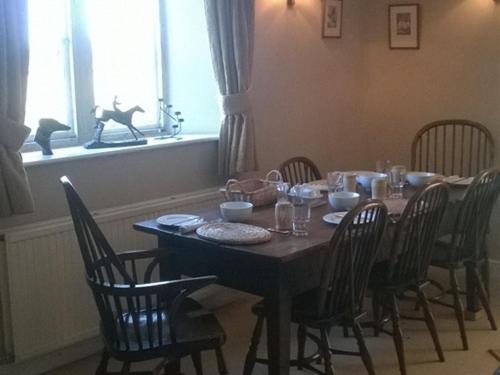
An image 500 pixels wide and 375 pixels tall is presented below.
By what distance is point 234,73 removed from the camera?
155 inches

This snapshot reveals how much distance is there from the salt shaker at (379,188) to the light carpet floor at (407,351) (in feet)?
2.63

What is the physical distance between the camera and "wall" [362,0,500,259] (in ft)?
15.2

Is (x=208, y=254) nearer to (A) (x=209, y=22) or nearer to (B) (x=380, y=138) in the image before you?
(A) (x=209, y=22)

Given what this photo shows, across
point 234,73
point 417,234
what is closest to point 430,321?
point 417,234

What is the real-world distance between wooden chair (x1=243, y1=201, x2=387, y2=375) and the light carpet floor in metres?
0.57

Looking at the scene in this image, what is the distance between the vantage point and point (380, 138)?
5230 millimetres

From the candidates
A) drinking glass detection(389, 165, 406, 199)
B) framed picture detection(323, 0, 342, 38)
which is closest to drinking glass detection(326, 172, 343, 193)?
drinking glass detection(389, 165, 406, 199)

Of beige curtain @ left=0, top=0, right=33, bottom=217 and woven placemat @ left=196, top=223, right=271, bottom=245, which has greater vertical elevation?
beige curtain @ left=0, top=0, right=33, bottom=217

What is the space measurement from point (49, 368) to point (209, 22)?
2018 mm

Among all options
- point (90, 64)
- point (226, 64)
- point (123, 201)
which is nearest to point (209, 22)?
point (226, 64)

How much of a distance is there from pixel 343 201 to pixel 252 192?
0.44m

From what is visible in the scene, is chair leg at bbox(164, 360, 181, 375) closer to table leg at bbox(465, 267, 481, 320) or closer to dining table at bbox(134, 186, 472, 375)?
dining table at bbox(134, 186, 472, 375)

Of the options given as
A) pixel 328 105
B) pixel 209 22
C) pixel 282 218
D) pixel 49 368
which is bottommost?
pixel 49 368

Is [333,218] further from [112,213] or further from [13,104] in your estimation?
[13,104]
